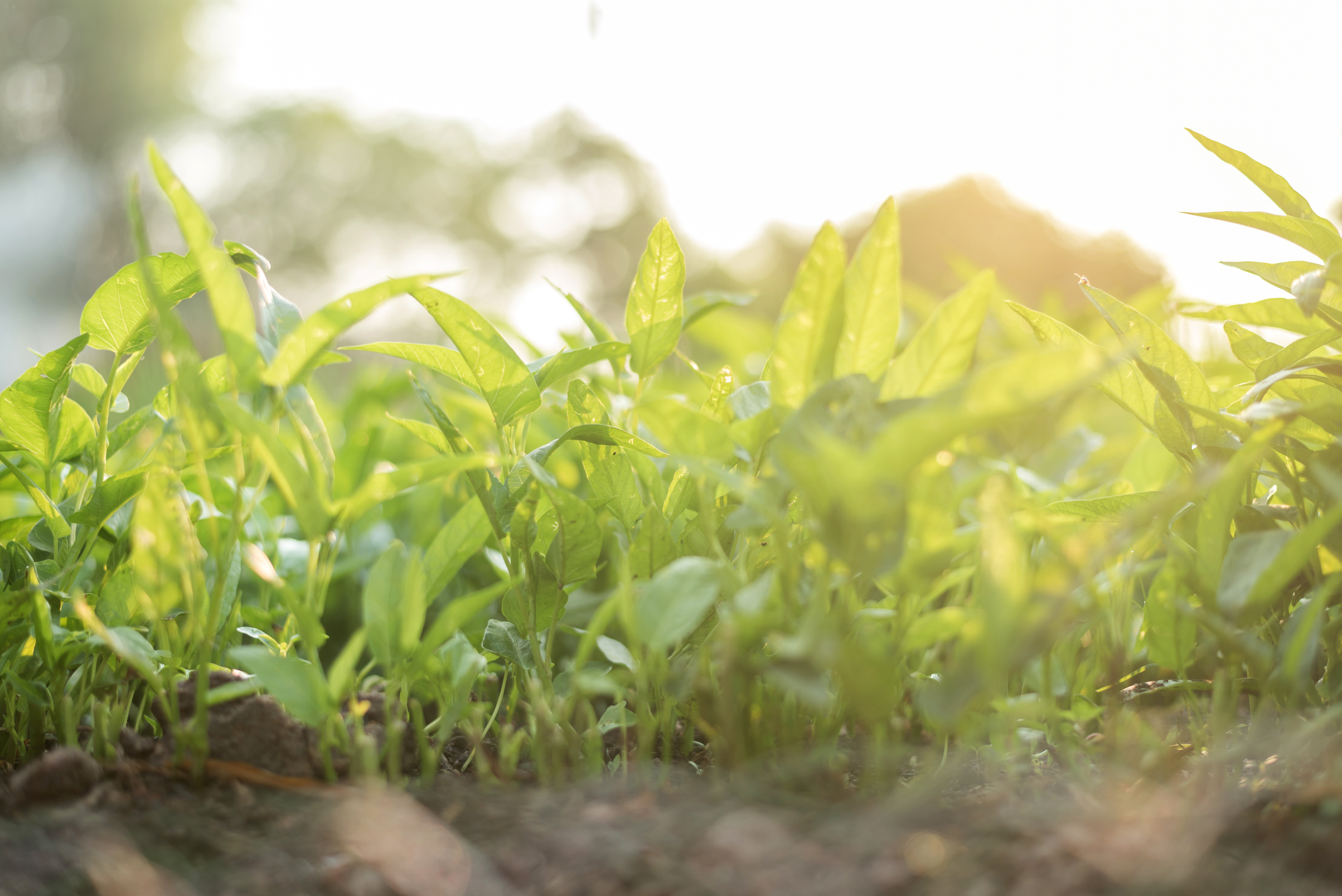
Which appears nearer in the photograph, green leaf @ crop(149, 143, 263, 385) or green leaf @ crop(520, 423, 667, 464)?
green leaf @ crop(149, 143, 263, 385)

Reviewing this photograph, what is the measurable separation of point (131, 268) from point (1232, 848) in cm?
72

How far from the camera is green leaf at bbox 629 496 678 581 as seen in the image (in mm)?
532

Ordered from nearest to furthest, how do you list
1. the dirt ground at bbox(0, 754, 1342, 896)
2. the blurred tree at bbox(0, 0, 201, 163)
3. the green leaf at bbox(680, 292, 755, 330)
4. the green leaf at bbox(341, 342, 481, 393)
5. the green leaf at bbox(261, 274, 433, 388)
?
the dirt ground at bbox(0, 754, 1342, 896), the green leaf at bbox(261, 274, 433, 388), the green leaf at bbox(341, 342, 481, 393), the green leaf at bbox(680, 292, 755, 330), the blurred tree at bbox(0, 0, 201, 163)

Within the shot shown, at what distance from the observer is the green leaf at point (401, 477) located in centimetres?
43

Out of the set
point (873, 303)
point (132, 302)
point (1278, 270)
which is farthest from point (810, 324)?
point (132, 302)

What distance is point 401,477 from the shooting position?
17.2 inches

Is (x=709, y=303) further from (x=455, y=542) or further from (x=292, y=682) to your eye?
(x=292, y=682)

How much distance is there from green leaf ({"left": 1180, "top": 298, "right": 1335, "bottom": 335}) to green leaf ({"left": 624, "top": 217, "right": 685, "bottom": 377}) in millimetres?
375

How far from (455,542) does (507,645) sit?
0.27 feet

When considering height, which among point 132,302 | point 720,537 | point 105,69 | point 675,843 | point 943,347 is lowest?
point 675,843

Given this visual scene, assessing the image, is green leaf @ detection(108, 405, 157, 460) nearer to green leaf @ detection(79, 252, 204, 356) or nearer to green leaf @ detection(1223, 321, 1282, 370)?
green leaf @ detection(79, 252, 204, 356)

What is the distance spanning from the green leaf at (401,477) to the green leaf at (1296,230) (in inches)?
19.7

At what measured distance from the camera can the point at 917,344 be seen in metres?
0.45

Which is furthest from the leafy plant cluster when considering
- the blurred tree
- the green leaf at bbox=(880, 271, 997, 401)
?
the blurred tree
